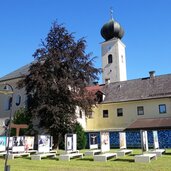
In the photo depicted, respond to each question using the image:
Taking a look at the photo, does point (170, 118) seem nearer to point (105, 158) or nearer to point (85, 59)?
point (85, 59)

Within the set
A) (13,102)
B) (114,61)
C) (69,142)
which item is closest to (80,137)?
(69,142)

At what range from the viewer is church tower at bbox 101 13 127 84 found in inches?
2940

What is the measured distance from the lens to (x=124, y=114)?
43.4 metres

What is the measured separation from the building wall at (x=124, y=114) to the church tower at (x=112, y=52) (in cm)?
2892

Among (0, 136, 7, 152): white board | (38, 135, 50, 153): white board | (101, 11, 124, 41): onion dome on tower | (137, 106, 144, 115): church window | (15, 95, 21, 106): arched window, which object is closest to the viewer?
(38, 135, 50, 153): white board

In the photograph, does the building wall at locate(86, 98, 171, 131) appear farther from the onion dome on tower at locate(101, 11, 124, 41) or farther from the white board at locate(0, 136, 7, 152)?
the onion dome on tower at locate(101, 11, 124, 41)

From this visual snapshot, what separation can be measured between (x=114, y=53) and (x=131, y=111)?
36.9 meters

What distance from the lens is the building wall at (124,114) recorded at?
40812mm

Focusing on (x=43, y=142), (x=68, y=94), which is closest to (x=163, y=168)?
(x=43, y=142)

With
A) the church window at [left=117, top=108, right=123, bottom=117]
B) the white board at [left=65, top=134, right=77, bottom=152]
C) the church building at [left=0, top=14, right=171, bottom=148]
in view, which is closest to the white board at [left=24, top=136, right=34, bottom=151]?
the white board at [left=65, top=134, right=77, bottom=152]

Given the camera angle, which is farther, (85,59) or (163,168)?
(85,59)

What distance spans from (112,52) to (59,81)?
144ft

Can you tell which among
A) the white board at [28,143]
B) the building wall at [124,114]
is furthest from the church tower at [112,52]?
the white board at [28,143]

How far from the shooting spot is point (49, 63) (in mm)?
36562
